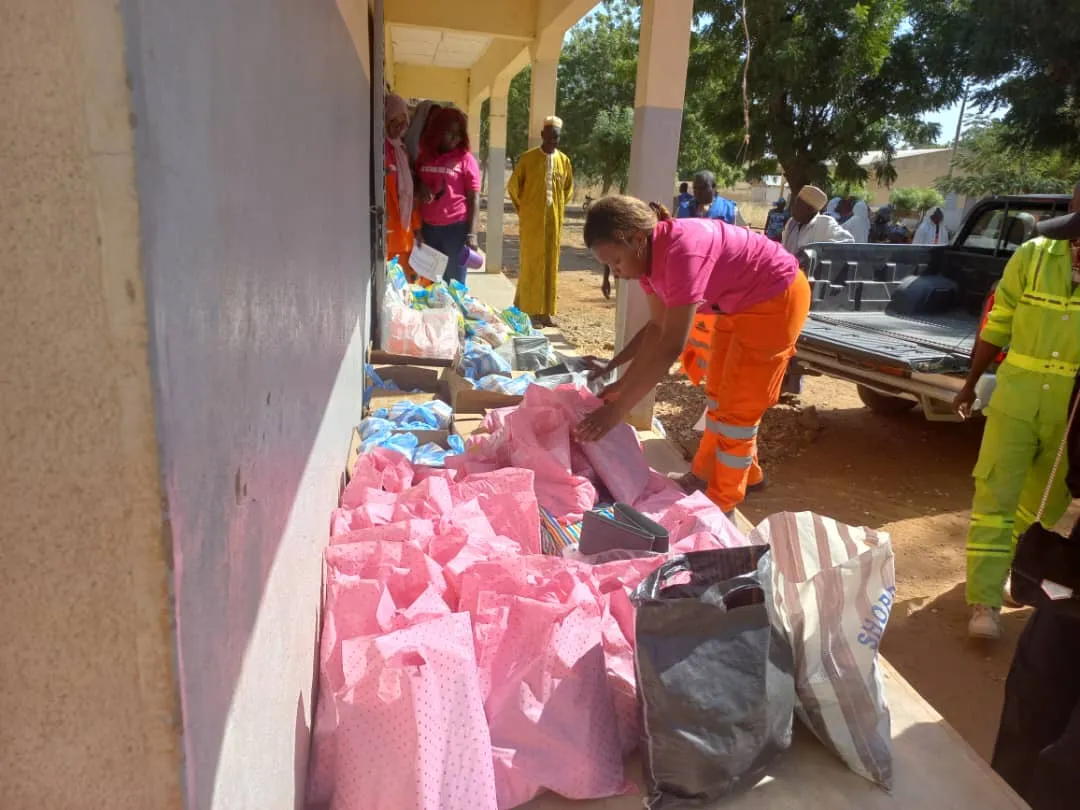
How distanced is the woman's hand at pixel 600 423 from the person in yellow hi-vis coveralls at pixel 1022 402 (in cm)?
156

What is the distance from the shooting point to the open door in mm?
5637

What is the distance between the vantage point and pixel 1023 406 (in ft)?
10.2

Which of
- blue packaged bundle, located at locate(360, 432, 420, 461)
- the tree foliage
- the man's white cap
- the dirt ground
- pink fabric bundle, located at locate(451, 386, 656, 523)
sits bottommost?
the dirt ground

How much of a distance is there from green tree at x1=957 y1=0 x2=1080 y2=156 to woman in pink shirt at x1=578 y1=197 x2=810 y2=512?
14.7 m

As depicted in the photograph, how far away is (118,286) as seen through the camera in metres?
0.77

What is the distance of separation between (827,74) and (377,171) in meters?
14.1

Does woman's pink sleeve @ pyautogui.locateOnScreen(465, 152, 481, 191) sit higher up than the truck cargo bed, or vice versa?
woman's pink sleeve @ pyautogui.locateOnScreen(465, 152, 481, 191)

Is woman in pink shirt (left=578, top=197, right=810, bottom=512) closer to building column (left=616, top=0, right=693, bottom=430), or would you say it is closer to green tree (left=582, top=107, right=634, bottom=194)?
building column (left=616, top=0, right=693, bottom=430)

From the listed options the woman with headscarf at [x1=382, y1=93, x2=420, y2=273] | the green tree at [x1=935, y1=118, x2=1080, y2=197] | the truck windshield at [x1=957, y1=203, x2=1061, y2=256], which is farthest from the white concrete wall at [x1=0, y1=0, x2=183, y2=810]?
the green tree at [x1=935, y1=118, x2=1080, y2=197]

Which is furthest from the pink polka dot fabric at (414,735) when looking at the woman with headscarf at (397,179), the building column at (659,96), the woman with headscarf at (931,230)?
the woman with headscarf at (931,230)

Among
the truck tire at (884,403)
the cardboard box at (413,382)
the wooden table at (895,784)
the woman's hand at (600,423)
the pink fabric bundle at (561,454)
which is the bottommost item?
the truck tire at (884,403)

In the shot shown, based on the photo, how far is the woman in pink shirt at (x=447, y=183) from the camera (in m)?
6.74

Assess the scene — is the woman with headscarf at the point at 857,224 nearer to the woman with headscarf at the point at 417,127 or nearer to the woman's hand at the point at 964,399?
the woman with headscarf at the point at 417,127

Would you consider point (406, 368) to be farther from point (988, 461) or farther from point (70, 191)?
point (70, 191)
